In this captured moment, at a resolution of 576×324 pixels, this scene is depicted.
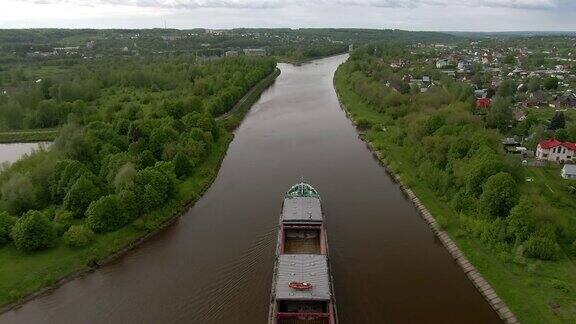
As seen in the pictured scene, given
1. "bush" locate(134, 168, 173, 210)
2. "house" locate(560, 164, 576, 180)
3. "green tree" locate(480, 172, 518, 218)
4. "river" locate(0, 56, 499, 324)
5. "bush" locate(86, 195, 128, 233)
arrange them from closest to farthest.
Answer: "river" locate(0, 56, 499, 324)
"green tree" locate(480, 172, 518, 218)
"bush" locate(86, 195, 128, 233)
"bush" locate(134, 168, 173, 210)
"house" locate(560, 164, 576, 180)

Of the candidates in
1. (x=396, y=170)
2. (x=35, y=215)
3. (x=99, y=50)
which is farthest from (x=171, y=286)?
(x=99, y=50)

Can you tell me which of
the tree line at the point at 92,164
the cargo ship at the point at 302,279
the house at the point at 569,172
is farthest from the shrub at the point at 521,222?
the tree line at the point at 92,164

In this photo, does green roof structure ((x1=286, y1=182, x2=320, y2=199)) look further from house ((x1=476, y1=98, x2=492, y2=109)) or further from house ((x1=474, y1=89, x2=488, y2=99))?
house ((x1=474, y1=89, x2=488, y2=99))

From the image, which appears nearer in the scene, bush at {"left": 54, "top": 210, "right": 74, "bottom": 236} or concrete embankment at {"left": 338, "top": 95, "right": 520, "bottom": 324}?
concrete embankment at {"left": 338, "top": 95, "right": 520, "bottom": 324}

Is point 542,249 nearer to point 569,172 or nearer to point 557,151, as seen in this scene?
point 569,172

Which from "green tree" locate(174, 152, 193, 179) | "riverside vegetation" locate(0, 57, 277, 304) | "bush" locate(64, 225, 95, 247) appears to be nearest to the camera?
"riverside vegetation" locate(0, 57, 277, 304)

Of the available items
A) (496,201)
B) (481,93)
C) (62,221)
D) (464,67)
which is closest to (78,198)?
(62,221)

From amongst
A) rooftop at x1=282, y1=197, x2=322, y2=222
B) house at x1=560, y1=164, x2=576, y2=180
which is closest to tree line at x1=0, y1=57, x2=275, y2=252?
rooftop at x1=282, y1=197, x2=322, y2=222
